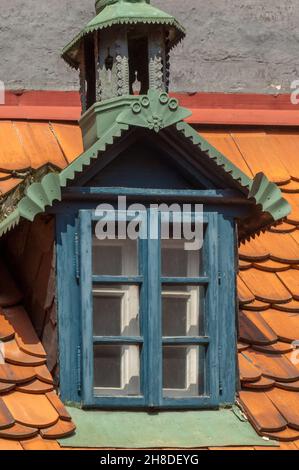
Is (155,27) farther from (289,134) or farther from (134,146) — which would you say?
(289,134)

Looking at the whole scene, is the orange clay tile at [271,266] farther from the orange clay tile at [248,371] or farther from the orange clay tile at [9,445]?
the orange clay tile at [9,445]

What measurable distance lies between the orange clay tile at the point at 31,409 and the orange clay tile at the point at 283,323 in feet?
5.26

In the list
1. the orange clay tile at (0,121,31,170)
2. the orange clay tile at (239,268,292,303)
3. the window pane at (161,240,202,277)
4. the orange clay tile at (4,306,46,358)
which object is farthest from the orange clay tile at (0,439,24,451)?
the orange clay tile at (0,121,31,170)

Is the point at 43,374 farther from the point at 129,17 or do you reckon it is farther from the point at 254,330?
the point at 129,17

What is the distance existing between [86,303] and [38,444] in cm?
92

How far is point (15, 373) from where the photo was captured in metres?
10.9

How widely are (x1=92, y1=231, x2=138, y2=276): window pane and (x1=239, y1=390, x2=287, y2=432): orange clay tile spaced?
0.96 meters

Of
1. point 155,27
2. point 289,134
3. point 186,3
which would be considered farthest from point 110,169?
point 186,3

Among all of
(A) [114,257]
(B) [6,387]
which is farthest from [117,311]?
(B) [6,387]

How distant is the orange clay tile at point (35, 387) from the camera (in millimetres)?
10789

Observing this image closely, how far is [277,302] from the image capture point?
11859mm

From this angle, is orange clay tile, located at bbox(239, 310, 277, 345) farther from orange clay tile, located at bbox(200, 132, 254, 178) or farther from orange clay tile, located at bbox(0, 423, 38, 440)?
orange clay tile, located at bbox(0, 423, 38, 440)

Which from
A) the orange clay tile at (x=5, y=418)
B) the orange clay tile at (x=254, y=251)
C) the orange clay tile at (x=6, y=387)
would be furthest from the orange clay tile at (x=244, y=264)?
the orange clay tile at (x=5, y=418)

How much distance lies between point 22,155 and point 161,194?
1.64 metres
